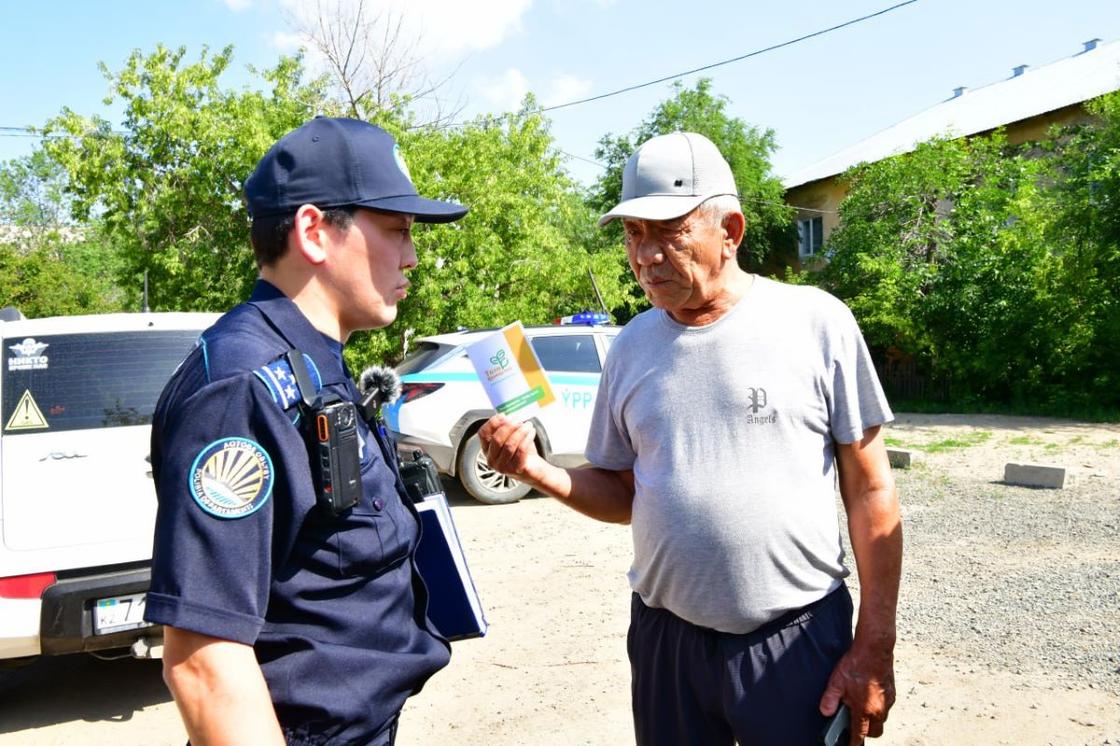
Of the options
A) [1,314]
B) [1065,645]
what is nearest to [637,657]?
[1065,645]

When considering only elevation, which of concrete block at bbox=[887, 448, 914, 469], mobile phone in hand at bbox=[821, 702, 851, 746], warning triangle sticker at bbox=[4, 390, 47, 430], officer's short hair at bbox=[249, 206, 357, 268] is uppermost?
officer's short hair at bbox=[249, 206, 357, 268]

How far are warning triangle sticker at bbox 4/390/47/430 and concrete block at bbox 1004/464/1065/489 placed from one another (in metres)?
9.06

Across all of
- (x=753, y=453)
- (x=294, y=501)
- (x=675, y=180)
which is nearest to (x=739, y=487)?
(x=753, y=453)

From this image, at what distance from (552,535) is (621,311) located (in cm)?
2358

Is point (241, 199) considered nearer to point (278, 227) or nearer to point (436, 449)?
point (436, 449)

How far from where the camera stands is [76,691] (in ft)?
16.2

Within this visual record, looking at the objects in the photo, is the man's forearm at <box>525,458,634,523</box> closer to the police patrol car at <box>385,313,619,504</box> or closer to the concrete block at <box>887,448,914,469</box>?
the police patrol car at <box>385,313,619,504</box>

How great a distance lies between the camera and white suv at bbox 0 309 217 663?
4.01m

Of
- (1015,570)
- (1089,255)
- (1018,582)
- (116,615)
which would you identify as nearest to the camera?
(116,615)

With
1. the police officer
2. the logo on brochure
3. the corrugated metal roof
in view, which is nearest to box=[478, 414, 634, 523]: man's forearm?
the logo on brochure

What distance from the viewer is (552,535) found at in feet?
26.0

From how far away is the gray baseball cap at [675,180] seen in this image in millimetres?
2426

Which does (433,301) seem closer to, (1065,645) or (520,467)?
(1065,645)

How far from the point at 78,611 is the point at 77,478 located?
0.64 meters
